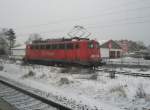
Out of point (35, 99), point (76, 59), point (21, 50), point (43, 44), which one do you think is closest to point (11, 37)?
point (21, 50)

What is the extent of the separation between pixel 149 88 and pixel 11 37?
91.9 meters

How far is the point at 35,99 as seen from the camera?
9.47 metres

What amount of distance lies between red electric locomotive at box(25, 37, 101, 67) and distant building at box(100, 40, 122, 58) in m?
27.7

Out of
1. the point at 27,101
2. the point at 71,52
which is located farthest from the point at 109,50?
the point at 27,101

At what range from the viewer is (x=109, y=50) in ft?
184

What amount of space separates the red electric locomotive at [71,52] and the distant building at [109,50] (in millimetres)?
27696

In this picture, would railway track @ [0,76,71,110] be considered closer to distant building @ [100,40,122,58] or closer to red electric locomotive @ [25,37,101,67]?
red electric locomotive @ [25,37,101,67]

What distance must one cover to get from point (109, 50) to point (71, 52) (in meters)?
34.4

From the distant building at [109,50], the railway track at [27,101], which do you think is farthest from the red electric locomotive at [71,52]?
the distant building at [109,50]

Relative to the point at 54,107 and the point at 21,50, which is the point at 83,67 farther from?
the point at 21,50

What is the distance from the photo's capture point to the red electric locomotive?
2212cm

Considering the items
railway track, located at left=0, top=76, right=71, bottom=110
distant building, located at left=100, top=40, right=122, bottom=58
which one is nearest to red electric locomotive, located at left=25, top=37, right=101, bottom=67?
railway track, located at left=0, top=76, right=71, bottom=110

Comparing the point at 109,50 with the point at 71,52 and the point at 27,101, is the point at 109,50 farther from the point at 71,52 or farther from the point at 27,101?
the point at 27,101

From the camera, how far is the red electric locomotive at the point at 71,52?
22125 millimetres
